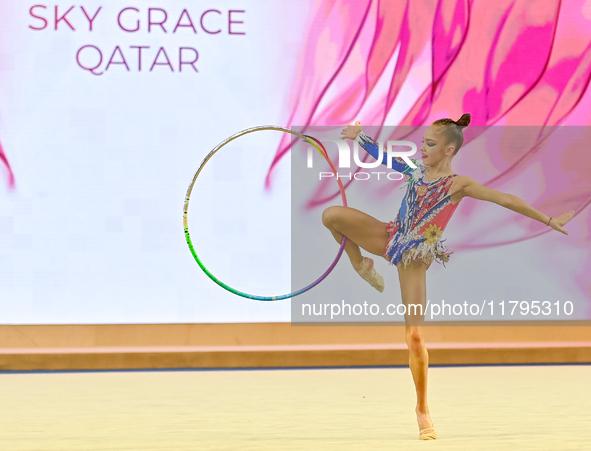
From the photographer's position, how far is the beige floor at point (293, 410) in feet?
11.0

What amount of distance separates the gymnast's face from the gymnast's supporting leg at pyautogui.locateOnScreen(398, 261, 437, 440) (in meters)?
0.48

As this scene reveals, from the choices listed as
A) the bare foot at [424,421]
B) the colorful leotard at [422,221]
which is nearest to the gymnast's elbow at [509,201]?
the colorful leotard at [422,221]

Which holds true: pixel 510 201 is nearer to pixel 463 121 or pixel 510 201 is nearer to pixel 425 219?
pixel 425 219

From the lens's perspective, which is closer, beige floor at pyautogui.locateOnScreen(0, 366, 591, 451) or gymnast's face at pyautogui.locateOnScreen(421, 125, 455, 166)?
beige floor at pyautogui.locateOnScreen(0, 366, 591, 451)

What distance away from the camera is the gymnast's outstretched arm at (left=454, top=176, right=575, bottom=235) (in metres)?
3.26

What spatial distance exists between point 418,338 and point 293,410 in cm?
113

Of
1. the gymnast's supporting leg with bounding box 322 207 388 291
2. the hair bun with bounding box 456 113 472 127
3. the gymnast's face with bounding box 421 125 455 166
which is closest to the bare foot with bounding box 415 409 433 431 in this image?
the gymnast's supporting leg with bounding box 322 207 388 291

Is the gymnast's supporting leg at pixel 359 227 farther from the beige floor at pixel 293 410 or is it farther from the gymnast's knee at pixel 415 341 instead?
the beige floor at pixel 293 410

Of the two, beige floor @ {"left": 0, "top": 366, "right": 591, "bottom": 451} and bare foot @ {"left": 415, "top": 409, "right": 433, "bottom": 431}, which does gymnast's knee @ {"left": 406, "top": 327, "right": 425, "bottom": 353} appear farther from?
beige floor @ {"left": 0, "top": 366, "right": 591, "bottom": 451}

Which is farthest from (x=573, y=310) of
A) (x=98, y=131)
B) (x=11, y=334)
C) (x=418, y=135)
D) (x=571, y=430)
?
(x=11, y=334)

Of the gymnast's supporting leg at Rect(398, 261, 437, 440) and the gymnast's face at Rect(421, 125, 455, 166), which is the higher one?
the gymnast's face at Rect(421, 125, 455, 166)

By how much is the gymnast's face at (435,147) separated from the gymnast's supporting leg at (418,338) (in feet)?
1.59

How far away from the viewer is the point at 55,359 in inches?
231

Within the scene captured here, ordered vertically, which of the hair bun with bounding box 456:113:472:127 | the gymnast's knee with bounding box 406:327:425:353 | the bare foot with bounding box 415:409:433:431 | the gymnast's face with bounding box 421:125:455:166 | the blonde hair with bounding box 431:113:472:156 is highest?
the hair bun with bounding box 456:113:472:127
